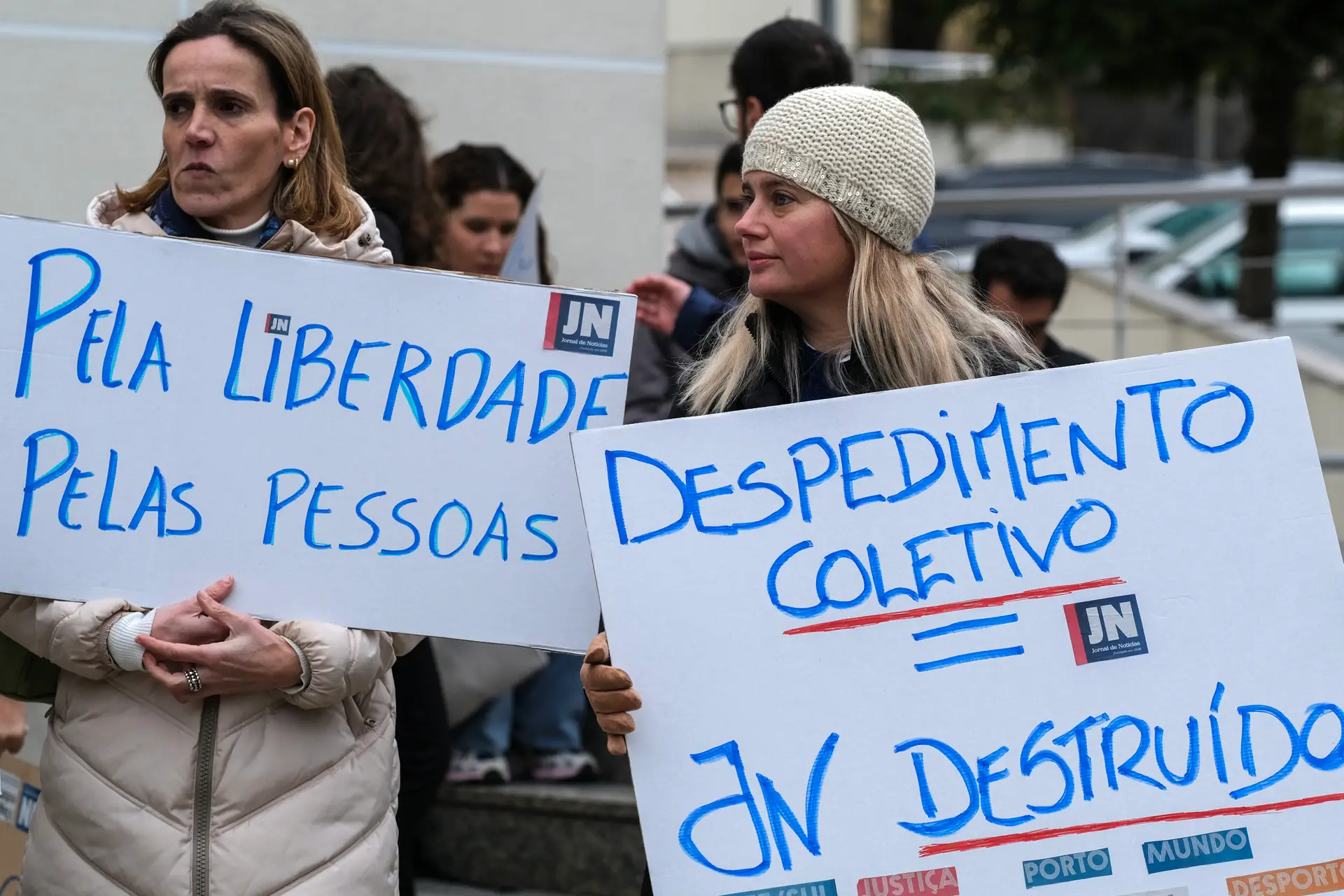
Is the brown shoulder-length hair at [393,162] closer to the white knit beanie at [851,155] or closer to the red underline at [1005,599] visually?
the white knit beanie at [851,155]

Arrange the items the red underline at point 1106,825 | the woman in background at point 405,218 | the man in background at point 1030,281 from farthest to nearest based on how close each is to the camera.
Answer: the man in background at point 1030,281, the woman in background at point 405,218, the red underline at point 1106,825

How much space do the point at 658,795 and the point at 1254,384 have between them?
108 centimetres

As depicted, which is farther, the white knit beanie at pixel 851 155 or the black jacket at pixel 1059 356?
the black jacket at pixel 1059 356

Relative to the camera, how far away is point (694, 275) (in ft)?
14.3

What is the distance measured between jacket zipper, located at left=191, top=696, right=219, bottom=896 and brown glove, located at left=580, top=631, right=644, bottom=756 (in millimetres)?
560

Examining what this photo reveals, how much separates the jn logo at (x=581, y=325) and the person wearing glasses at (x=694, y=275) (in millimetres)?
1613

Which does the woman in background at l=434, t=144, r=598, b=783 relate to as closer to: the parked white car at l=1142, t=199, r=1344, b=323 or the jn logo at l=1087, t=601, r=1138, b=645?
the jn logo at l=1087, t=601, r=1138, b=645

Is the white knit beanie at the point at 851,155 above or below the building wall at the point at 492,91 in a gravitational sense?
below

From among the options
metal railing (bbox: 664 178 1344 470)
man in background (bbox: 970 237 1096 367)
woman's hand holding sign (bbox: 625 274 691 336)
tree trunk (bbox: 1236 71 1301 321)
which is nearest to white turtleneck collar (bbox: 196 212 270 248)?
woman's hand holding sign (bbox: 625 274 691 336)

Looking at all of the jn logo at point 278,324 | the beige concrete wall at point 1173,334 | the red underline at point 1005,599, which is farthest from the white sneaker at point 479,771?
the beige concrete wall at point 1173,334

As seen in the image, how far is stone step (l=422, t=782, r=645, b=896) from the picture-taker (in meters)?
4.49

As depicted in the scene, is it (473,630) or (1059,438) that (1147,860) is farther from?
(473,630)

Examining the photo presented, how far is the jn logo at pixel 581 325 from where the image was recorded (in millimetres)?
2584

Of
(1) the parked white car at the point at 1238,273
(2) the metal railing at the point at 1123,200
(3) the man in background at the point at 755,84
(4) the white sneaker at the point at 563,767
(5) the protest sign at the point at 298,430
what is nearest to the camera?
(5) the protest sign at the point at 298,430
